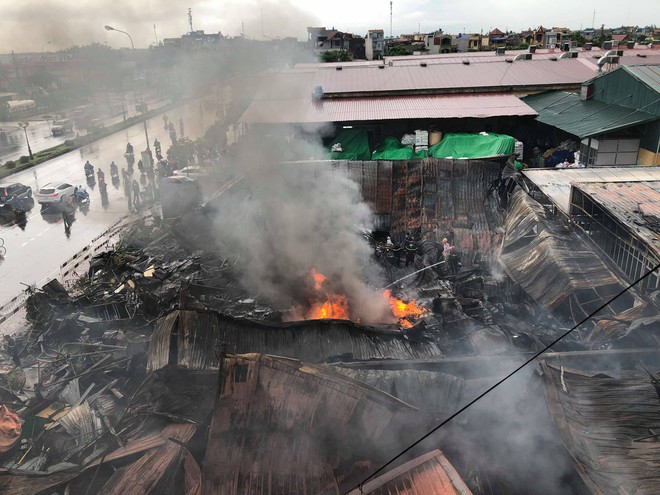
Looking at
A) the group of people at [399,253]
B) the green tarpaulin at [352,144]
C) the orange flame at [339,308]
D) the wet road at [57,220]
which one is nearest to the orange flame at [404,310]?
the orange flame at [339,308]

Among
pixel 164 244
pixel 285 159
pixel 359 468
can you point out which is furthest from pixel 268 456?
pixel 285 159

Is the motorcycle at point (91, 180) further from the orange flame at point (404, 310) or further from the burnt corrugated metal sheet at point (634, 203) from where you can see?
the burnt corrugated metal sheet at point (634, 203)

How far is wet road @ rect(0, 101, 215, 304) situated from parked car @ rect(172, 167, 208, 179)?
8.99 ft

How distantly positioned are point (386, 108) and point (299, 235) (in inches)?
476

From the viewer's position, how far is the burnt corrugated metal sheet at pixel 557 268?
10.0m

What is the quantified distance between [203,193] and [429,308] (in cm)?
1149

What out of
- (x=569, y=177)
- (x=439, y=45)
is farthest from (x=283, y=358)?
(x=439, y=45)

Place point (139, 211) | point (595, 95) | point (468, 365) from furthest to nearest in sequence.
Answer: point (595, 95)
point (139, 211)
point (468, 365)

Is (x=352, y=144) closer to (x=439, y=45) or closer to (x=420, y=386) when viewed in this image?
(x=420, y=386)

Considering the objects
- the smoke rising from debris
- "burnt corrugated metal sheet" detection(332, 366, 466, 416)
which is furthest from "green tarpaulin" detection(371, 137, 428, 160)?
Result: "burnt corrugated metal sheet" detection(332, 366, 466, 416)

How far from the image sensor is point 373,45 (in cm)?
6706

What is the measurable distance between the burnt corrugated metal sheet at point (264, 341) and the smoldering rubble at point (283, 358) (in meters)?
0.03

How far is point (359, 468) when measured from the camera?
6.31 m

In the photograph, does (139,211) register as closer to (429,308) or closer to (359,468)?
(429,308)
